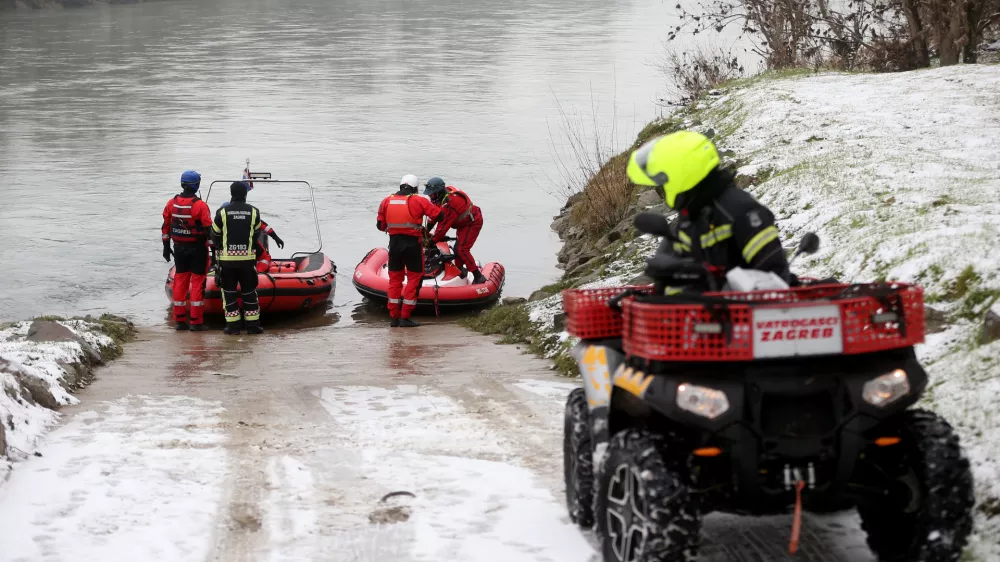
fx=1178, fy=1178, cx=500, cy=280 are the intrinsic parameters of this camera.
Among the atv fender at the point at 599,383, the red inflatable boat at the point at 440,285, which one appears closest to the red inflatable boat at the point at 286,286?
the red inflatable boat at the point at 440,285

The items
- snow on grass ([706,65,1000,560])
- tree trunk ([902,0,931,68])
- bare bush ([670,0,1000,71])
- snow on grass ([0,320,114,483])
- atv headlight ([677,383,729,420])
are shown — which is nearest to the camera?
atv headlight ([677,383,729,420])

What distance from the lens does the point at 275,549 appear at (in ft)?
16.5

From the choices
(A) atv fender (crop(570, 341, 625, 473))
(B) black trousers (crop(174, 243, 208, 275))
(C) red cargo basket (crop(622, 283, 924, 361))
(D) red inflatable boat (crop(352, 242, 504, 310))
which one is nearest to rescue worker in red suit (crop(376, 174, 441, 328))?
(D) red inflatable boat (crop(352, 242, 504, 310))

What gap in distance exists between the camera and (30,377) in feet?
25.7

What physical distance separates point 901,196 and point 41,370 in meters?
6.69

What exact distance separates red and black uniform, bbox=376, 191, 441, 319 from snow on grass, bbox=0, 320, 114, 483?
3.46 metres

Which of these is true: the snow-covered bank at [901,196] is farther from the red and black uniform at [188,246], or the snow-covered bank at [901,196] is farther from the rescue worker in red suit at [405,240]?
the red and black uniform at [188,246]

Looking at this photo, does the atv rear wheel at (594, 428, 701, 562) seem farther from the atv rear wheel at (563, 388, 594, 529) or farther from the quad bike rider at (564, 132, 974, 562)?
the atv rear wheel at (563, 388, 594, 529)

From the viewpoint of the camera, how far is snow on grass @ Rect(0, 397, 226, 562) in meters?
5.14

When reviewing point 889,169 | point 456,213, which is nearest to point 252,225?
point 456,213

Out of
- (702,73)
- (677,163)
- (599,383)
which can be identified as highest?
(702,73)

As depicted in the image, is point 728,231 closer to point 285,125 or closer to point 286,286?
point 286,286

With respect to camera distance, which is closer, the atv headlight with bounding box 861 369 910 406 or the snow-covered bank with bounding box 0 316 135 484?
the atv headlight with bounding box 861 369 910 406

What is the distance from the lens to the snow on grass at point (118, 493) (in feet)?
16.9
